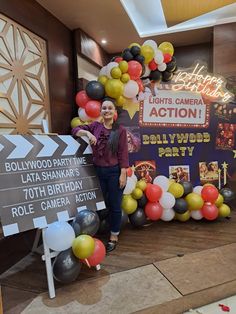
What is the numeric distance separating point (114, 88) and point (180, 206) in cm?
147

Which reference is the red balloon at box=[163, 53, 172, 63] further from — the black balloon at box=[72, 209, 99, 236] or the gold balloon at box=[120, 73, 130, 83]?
the black balloon at box=[72, 209, 99, 236]

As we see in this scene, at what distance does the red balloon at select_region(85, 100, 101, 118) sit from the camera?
110 inches

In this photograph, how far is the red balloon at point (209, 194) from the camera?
2.82 m

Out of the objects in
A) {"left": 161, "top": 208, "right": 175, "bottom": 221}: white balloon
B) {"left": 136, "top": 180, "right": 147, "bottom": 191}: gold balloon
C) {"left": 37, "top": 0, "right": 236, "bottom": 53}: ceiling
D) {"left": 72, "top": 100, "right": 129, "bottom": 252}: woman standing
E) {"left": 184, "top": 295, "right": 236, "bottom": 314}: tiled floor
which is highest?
{"left": 37, "top": 0, "right": 236, "bottom": 53}: ceiling

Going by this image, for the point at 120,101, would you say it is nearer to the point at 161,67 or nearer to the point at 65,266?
the point at 161,67

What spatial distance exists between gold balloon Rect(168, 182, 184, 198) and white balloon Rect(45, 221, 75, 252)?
4.61 feet

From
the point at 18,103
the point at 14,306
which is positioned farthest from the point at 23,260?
the point at 18,103

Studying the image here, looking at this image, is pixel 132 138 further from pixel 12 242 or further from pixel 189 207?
pixel 12 242

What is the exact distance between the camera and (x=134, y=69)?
8.93ft

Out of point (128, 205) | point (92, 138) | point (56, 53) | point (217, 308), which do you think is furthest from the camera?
point (56, 53)

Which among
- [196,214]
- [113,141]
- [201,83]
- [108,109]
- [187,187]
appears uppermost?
[201,83]

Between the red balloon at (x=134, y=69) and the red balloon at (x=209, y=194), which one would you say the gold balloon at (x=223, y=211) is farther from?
the red balloon at (x=134, y=69)

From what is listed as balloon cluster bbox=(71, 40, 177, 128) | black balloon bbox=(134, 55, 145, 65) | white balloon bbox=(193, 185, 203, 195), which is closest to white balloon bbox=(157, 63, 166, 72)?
balloon cluster bbox=(71, 40, 177, 128)

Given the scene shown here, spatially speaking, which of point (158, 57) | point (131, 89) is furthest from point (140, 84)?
point (158, 57)
